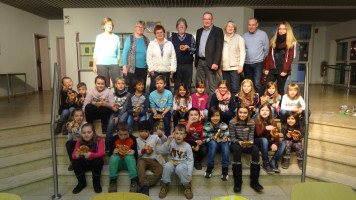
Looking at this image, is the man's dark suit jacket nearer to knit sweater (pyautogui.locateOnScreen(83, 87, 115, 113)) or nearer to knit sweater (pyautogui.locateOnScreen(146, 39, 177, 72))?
knit sweater (pyautogui.locateOnScreen(146, 39, 177, 72))

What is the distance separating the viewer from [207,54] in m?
3.93

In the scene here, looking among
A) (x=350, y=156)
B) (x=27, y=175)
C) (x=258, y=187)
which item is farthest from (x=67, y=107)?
(x=350, y=156)

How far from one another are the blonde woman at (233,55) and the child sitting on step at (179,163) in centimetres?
149

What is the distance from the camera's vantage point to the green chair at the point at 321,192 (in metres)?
1.50

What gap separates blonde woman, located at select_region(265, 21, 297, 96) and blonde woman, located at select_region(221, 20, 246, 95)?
0.47 m

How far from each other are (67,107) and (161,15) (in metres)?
4.21

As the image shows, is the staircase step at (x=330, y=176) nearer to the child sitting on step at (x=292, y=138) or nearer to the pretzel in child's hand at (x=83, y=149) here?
the child sitting on step at (x=292, y=138)

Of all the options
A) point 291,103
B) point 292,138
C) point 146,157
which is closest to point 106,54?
point 146,157

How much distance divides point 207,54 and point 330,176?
2252mm

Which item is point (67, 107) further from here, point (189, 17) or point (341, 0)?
point (341, 0)

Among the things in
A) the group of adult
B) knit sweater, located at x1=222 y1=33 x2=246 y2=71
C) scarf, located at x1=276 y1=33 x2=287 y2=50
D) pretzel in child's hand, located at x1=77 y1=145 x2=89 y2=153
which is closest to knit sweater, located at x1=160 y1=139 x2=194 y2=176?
pretzel in child's hand, located at x1=77 y1=145 x2=89 y2=153

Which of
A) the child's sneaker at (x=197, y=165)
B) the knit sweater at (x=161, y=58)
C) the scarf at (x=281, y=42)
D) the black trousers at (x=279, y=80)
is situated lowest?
the child's sneaker at (x=197, y=165)

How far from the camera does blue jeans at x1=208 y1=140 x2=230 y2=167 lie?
297cm

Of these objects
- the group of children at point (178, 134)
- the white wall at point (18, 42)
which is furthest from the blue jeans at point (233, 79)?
the white wall at point (18, 42)
